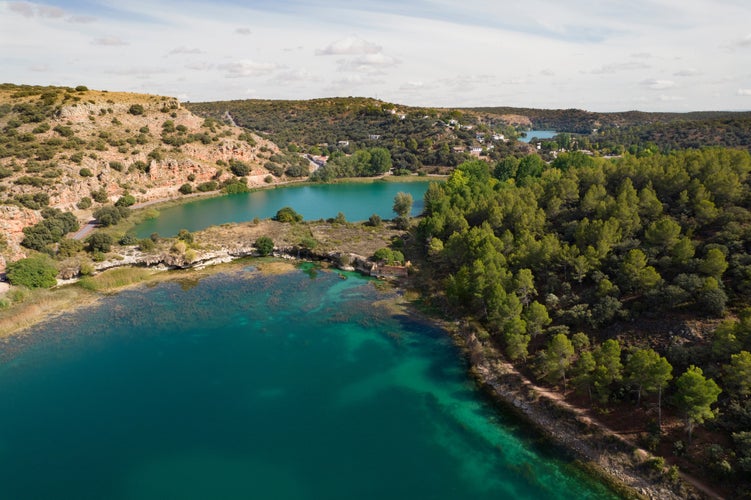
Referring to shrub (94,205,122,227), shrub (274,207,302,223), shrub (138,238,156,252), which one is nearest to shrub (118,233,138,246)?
shrub (138,238,156,252)

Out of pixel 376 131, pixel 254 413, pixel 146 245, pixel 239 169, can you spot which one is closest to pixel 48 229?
pixel 146 245

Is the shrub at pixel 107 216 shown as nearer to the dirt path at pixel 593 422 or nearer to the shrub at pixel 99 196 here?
the shrub at pixel 99 196

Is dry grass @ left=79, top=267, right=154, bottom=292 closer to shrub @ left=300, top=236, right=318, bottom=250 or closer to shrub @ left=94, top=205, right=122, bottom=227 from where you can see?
shrub @ left=300, top=236, right=318, bottom=250

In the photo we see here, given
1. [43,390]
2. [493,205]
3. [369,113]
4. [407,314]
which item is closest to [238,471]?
[43,390]

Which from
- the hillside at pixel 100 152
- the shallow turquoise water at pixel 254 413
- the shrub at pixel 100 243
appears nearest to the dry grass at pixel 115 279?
the shrub at pixel 100 243

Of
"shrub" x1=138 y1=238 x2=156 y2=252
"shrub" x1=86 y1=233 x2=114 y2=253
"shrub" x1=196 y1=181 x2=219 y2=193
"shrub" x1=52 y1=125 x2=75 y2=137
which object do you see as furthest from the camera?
"shrub" x1=196 y1=181 x2=219 y2=193

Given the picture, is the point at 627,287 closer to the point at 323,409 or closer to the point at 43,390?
the point at 323,409
